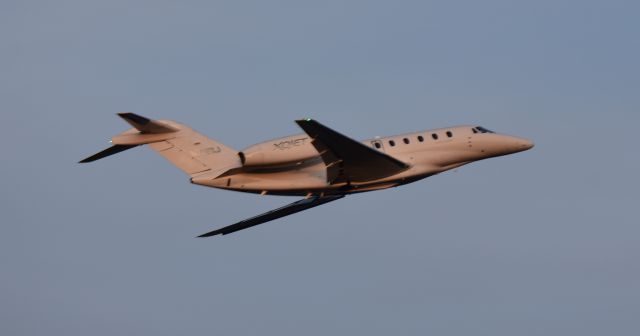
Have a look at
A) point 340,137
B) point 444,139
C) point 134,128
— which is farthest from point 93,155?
point 444,139

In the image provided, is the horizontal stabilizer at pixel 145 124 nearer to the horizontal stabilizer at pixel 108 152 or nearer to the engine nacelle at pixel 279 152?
the horizontal stabilizer at pixel 108 152

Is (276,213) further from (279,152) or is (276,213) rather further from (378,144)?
(378,144)

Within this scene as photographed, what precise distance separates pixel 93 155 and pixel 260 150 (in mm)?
5416

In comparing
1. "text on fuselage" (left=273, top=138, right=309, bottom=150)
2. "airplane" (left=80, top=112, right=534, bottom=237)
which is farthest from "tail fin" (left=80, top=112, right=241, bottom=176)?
"text on fuselage" (left=273, top=138, right=309, bottom=150)

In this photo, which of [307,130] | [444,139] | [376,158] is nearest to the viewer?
[307,130]

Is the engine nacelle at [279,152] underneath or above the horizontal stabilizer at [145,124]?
underneath

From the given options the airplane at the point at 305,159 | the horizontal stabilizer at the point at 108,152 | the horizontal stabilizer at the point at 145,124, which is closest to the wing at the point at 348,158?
the airplane at the point at 305,159

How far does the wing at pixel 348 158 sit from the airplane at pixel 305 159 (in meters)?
0.03

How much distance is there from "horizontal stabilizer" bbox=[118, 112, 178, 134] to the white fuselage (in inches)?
86.9

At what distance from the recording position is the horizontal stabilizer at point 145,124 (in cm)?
4200

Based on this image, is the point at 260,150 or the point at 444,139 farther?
the point at 444,139

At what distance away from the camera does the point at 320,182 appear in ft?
140

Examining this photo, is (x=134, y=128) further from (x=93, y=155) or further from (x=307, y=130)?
(x=307, y=130)

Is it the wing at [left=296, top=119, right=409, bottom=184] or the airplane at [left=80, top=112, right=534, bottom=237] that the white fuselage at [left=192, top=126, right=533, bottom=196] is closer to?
the airplane at [left=80, top=112, right=534, bottom=237]
